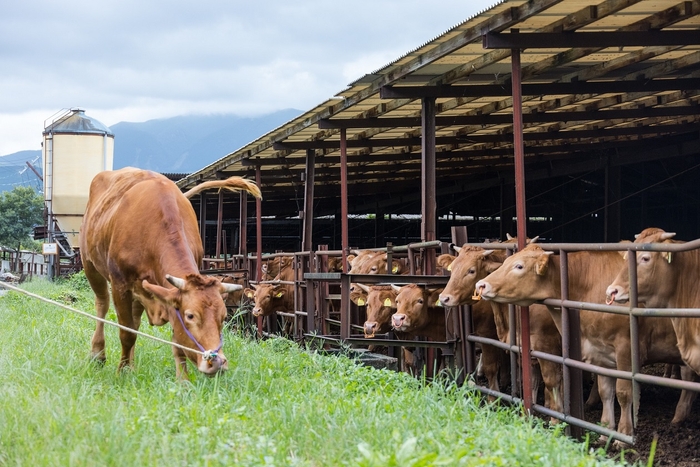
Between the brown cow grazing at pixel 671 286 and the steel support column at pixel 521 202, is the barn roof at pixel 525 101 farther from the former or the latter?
the brown cow grazing at pixel 671 286

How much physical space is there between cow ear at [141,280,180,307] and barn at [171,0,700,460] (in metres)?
2.97

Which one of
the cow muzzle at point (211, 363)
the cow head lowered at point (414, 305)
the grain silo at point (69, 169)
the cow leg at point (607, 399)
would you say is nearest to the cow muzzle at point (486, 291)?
the cow leg at point (607, 399)

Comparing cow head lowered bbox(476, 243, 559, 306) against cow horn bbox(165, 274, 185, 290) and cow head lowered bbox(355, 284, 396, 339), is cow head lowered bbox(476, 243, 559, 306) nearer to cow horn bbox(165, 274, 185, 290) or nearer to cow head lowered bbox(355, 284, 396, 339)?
cow horn bbox(165, 274, 185, 290)

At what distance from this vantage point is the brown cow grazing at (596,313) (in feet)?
25.4

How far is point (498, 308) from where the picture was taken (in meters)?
9.02

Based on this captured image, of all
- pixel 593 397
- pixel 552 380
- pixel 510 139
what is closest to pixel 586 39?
pixel 552 380

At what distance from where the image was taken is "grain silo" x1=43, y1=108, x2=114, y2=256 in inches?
1368

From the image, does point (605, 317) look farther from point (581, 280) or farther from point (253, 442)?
point (253, 442)

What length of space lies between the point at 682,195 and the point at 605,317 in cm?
1406

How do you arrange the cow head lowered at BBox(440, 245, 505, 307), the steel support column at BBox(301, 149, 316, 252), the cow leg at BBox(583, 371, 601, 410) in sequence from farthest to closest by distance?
the steel support column at BBox(301, 149, 316, 252) → the cow leg at BBox(583, 371, 601, 410) → the cow head lowered at BBox(440, 245, 505, 307)

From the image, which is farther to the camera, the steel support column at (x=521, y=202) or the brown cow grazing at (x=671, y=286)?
the steel support column at (x=521, y=202)

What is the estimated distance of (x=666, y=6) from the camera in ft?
25.2

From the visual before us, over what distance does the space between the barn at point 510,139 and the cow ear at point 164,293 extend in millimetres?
2975

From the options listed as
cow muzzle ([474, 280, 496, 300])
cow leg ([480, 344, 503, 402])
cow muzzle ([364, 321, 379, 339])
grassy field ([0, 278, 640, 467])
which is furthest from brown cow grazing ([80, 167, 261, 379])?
cow leg ([480, 344, 503, 402])
